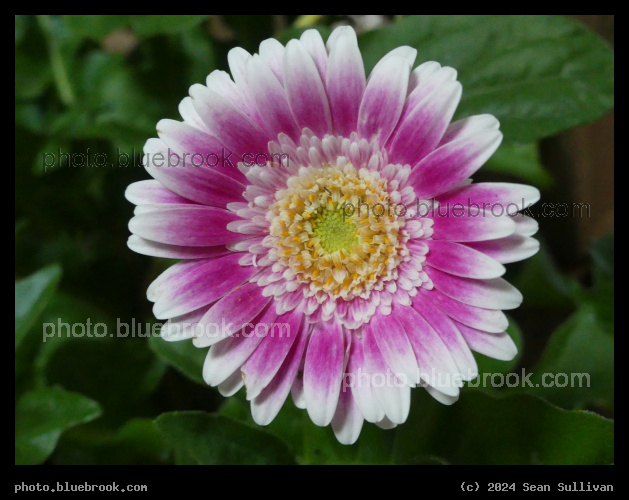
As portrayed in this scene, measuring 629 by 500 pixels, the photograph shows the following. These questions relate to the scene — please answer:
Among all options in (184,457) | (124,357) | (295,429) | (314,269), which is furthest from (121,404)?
(314,269)

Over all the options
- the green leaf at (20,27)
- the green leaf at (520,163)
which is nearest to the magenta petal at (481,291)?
the green leaf at (520,163)

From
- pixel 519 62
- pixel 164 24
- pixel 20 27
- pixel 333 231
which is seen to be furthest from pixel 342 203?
pixel 20 27

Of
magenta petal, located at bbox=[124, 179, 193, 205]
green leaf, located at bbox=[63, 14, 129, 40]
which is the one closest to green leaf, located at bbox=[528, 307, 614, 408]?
magenta petal, located at bbox=[124, 179, 193, 205]

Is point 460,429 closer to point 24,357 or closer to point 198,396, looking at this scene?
point 198,396

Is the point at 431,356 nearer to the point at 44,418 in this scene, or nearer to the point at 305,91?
the point at 305,91

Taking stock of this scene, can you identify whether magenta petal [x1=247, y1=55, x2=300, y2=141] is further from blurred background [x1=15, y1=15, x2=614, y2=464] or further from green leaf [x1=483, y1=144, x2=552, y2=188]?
green leaf [x1=483, y1=144, x2=552, y2=188]

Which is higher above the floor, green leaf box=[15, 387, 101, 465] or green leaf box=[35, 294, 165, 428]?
green leaf box=[35, 294, 165, 428]

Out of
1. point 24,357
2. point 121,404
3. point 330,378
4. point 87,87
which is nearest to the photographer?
point 330,378
